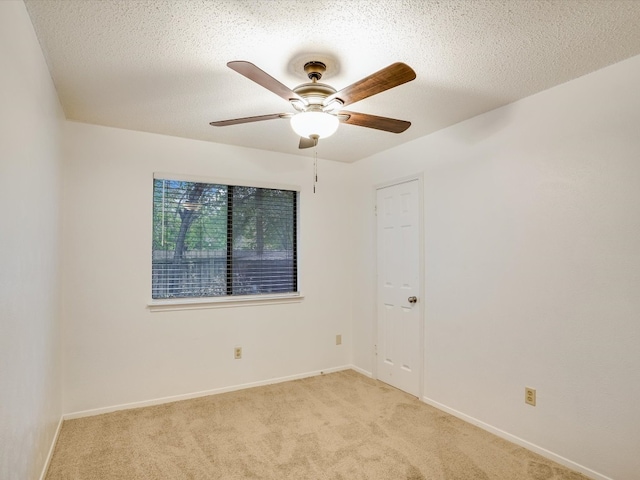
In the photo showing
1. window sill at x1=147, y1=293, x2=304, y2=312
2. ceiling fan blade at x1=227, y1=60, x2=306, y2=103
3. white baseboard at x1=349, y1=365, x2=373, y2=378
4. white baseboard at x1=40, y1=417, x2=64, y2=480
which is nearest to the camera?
ceiling fan blade at x1=227, y1=60, x2=306, y2=103

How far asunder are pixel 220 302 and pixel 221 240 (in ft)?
1.98

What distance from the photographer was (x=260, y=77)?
1.70 metres

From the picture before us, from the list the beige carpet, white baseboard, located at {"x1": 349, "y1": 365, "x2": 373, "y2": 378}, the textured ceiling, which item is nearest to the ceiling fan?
the textured ceiling

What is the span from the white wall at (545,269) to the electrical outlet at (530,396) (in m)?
0.03

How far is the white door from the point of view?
3.39 metres

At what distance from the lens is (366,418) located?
2.90 m

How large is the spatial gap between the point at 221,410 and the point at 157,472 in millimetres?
883

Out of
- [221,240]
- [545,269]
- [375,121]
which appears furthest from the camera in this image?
[221,240]

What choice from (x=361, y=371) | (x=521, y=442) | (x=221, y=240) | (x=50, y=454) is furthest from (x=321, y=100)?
(x=361, y=371)

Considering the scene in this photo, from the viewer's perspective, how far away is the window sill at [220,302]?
327 cm

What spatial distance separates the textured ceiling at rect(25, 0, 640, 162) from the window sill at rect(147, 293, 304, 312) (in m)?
1.63

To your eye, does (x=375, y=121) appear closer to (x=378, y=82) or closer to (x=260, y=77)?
(x=378, y=82)

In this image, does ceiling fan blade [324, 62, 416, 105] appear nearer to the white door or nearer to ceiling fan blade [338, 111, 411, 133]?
ceiling fan blade [338, 111, 411, 133]

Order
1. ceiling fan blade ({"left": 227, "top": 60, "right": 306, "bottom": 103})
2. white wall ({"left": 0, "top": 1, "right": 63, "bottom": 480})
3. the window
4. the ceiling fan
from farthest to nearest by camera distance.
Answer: the window < the ceiling fan < ceiling fan blade ({"left": 227, "top": 60, "right": 306, "bottom": 103}) < white wall ({"left": 0, "top": 1, "right": 63, "bottom": 480})
